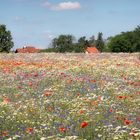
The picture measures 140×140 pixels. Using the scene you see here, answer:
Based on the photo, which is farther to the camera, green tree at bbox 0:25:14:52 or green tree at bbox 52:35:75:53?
green tree at bbox 52:35:75:53

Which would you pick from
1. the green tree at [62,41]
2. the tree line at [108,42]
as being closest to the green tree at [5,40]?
the tree line at [108,42]

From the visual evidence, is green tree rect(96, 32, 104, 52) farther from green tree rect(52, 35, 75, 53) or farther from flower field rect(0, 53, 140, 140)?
flower field rect(0, 53, 140, 140)

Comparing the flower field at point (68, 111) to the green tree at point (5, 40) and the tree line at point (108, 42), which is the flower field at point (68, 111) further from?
the green tree at point (5, 40)

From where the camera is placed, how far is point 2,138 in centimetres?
961

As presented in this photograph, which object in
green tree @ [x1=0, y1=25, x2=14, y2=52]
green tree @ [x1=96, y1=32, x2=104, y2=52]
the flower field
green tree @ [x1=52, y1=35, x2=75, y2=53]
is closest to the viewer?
the flower field

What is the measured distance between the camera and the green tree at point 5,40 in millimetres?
104062

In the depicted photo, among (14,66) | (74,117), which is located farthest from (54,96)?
(14,66)

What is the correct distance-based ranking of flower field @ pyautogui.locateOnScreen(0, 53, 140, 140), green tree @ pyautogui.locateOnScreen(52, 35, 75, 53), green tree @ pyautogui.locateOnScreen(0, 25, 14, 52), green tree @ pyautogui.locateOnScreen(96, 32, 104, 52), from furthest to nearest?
green tree @ pyautogui.locateOnScreen(96, 32, 104, 52) → green tree @ pyautogui.locateOnScreen(52, 35, 75, 53) → green tree @ pyautogui.locateOnScreen(0, 25, 14, 52) → flower field @ pyautogui.locateOnScreen(0, 53, 140, 140)

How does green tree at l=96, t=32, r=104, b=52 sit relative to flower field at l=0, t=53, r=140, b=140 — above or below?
below

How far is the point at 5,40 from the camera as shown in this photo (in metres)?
106

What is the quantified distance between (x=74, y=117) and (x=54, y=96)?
4144 millimetres

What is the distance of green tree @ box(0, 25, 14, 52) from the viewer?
104 metres

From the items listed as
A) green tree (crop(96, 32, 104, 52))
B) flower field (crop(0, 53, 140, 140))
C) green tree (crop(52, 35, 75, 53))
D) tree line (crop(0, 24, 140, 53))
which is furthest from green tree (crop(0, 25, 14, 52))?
flower field (crop(0, 53, 140, 140))

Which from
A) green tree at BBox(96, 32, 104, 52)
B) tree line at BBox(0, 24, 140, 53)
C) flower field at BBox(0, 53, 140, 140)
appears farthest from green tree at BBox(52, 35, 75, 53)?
flower field at BBox(0, 53, 140, 140)
